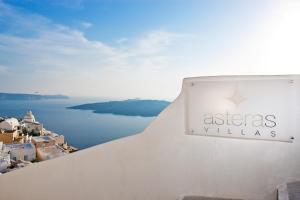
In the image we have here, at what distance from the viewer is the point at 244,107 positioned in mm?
1510

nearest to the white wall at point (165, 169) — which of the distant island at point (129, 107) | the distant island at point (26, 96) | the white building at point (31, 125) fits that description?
the distant island at point (129, 107)

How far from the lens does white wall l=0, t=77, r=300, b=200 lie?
148 centimetres

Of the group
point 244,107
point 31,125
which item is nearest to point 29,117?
point 31,125

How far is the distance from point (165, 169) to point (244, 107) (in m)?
0.60

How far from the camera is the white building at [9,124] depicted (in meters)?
6.06

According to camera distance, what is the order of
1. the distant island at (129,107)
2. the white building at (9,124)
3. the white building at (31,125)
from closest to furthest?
the distant island at (129,107) → the white building at (9,124) → the white building at (31,125)

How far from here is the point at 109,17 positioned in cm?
736

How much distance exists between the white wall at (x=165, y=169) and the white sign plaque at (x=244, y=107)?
0.17 ft

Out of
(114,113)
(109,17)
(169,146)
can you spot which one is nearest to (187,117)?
(169,146)

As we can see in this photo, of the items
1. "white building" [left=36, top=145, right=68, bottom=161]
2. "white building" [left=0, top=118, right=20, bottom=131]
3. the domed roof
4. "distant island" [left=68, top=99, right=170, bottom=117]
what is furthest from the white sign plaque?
the domed roof

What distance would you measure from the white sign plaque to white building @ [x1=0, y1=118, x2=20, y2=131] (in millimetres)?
5430

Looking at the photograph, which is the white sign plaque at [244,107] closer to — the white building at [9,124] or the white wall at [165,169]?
the white wall at [165,169]

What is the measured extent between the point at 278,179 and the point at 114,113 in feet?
9.86

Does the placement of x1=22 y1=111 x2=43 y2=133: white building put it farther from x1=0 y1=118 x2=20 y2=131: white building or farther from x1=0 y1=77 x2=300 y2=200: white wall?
x1=0 y1=77 x2=300 y2=200: white wall
